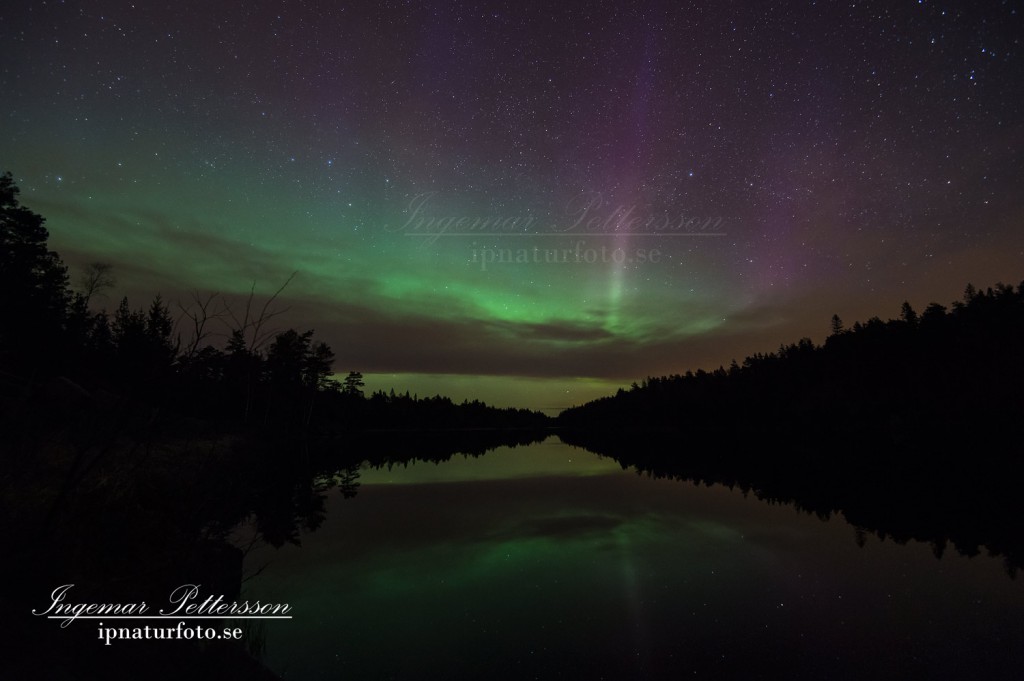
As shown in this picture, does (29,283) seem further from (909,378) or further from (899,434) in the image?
(909,378)

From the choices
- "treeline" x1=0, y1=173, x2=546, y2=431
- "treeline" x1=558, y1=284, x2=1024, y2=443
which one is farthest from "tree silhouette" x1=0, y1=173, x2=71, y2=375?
"treeline" x1=558, y1=284, x2=1024, y2=443

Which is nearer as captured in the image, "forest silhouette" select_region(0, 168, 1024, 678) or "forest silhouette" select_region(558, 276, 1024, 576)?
"forest silhouette" select_region(0, 168, 1024, 678)

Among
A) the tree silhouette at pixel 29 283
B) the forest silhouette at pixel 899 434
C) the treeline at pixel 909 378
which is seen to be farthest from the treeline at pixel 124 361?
the treeline at pixel 909 378

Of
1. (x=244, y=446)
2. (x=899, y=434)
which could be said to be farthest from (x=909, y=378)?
(x=244, y=446)

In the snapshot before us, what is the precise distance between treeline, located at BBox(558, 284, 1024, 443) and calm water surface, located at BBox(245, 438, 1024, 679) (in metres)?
50.9

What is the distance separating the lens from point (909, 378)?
67625 mm

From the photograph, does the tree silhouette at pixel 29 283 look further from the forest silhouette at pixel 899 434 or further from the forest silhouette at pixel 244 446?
the forest silhouette at pixel 899 434

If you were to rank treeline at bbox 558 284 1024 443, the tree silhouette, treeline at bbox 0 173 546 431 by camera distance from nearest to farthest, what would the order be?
treeline at bbox 0 173 546 431 → the tree silhouette → treeline at bbox 558 284 1024 443

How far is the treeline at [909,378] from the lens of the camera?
178 feet

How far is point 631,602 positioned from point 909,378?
78.1 meters

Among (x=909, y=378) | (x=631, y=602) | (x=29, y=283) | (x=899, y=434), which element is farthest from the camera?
(x=909, y=378)

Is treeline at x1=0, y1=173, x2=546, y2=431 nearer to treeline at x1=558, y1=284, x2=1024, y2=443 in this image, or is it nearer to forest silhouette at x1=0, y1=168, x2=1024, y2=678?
forest silhouette at x1=0, y1=168, x2=1024, y2=678

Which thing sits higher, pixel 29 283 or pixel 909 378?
pixel 909 378

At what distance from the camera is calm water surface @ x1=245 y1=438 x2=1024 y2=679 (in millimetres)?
8516
